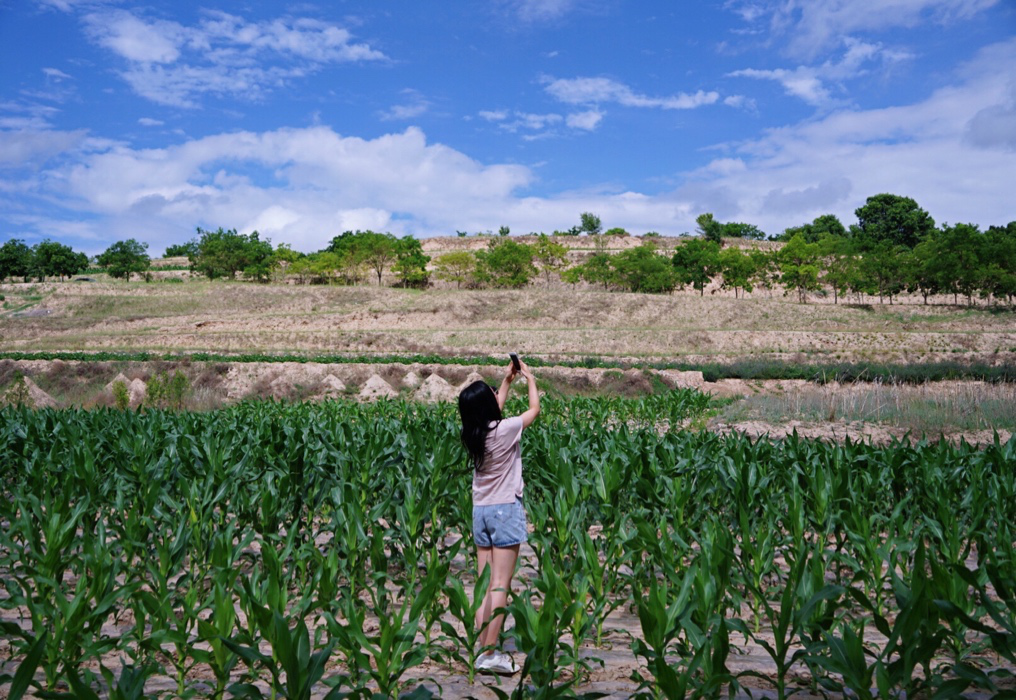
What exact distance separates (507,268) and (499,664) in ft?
223

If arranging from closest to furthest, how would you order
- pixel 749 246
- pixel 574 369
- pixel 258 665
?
pixel 258 665
pixel 574 369
pixel 749 246

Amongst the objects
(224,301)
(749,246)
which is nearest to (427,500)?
(224,301)

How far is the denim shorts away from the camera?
14.4 feet

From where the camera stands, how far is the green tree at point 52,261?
81188mm

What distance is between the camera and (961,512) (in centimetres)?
629

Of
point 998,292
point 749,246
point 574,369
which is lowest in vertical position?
point 574,369

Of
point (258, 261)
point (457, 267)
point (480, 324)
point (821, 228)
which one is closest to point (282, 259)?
point (258, 261)

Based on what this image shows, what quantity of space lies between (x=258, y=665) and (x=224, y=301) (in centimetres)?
5784

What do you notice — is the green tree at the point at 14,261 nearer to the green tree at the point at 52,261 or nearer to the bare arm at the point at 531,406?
the green tree at the point at 52,261

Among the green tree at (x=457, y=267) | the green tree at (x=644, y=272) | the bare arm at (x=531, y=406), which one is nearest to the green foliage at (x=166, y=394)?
the bare arm at (x=531, y=406)

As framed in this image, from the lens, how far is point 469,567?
612 cm

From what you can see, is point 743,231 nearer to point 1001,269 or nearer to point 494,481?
point 1001,269

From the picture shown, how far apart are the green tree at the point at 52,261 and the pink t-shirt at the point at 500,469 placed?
91.9m

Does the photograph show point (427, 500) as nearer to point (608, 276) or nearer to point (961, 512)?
point (961, 512)
